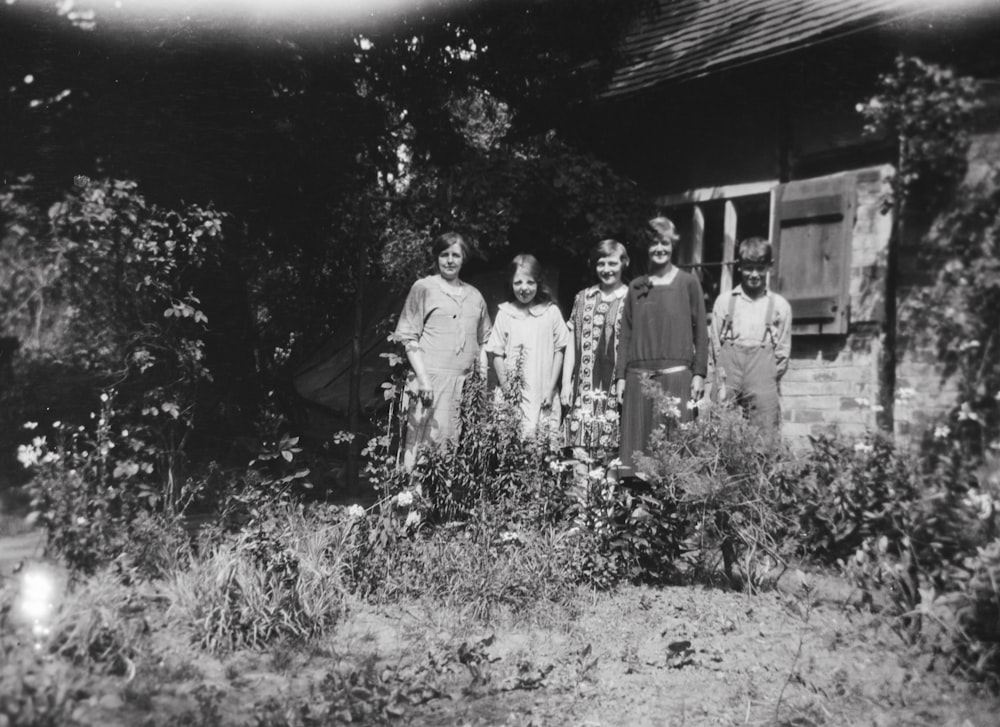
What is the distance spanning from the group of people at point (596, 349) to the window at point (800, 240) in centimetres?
122

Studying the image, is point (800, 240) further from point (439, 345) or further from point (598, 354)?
point (439, 345)

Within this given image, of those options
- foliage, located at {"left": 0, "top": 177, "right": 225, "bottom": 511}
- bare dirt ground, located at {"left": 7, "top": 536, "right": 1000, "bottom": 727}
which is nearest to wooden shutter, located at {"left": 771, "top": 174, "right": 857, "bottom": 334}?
bare dirt ground, located at {"left": 7, "top": 536, "right": 1000, "bottom": 727}

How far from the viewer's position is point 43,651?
2719 millimetres

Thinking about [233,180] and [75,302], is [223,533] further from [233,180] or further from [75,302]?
[233,180]

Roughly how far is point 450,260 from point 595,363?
114 cm

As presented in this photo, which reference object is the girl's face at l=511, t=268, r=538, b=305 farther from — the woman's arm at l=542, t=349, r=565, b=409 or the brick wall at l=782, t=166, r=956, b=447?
the brick wall at l=782, t=166, r=956, b=447

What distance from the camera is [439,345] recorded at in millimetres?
4852

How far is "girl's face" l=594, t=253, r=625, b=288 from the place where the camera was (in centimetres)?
505

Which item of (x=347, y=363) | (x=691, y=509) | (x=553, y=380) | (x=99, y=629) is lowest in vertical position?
(x=99, y=629)

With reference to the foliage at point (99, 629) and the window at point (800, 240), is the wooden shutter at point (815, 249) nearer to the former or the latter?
the window at point (800, 240)

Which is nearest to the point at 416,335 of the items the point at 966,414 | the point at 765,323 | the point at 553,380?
the point at 553,380

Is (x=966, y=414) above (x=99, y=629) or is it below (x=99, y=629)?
above

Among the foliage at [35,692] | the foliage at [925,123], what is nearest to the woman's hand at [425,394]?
the foliage at [35,692]

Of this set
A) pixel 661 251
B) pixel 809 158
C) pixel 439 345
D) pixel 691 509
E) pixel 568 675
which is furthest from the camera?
pixel 809 158
